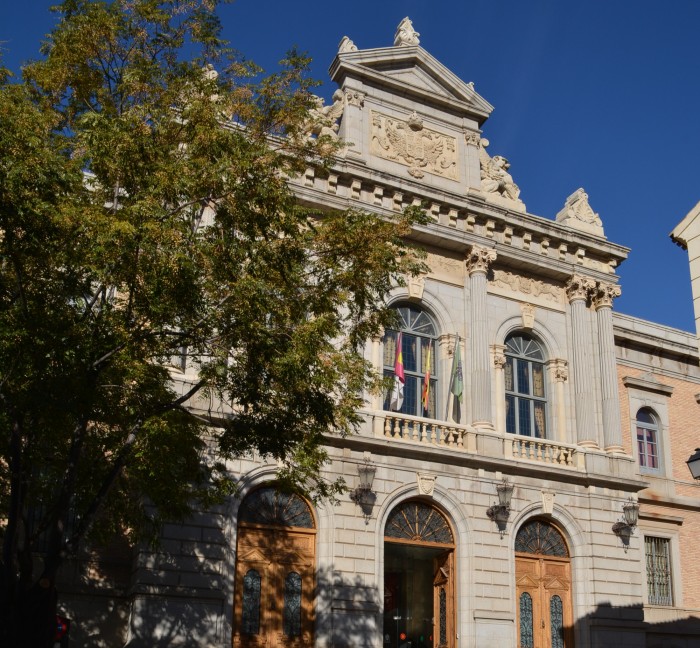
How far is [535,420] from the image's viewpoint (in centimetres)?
2559

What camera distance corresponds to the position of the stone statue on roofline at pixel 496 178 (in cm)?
2691

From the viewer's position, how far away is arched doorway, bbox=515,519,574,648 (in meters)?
23.3

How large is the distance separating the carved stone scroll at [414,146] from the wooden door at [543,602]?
1054 centimetres

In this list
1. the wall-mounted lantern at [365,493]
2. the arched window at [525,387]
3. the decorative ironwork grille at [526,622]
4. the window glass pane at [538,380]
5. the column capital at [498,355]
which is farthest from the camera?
the window glass pane at [538,380]

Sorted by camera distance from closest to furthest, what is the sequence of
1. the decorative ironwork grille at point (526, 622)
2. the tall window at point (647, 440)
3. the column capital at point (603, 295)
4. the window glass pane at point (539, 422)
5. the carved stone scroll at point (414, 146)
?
the decorative ironwork grille at point (526, 622)
the window glass pane at point (539, 422)
the carved stone scroll at point (414, 146)
the column capital at point (603, 295)
the tall window at point (647, 440)

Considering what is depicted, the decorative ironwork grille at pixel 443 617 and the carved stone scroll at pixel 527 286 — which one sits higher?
the carved stone scroll at pixel 527 286

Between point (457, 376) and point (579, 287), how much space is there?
5.38 metres

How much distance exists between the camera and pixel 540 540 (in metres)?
24.0

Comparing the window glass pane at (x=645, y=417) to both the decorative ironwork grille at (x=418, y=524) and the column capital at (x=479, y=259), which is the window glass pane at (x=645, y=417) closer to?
the column capital at (x=479, y=259)

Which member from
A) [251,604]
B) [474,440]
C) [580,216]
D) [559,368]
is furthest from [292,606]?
[580,216]

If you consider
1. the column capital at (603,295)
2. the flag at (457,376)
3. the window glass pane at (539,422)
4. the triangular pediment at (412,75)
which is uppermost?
the triangular pediment at (412,75)

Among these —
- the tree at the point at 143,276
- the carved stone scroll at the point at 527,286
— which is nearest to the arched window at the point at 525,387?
the carved stone scroll at the point at 527,286

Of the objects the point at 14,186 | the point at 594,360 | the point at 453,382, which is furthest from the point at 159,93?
the point at 594,360

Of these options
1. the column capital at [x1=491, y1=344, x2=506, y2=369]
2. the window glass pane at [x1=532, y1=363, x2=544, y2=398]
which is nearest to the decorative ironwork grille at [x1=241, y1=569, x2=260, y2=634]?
the column capital at [x1=491, y1=344, x2=506, y2=369]
